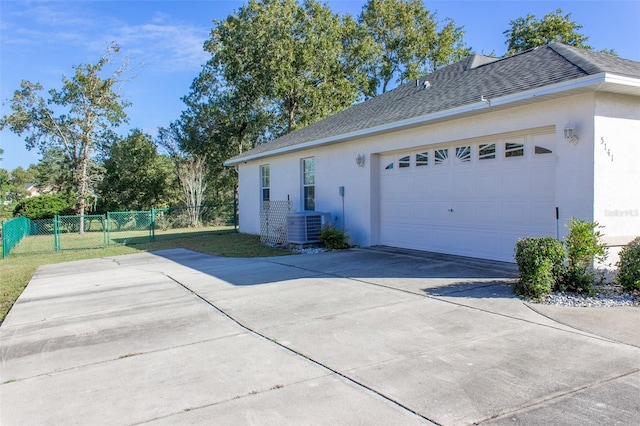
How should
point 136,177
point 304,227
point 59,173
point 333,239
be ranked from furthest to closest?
point 136,177 → point 59,173 → point 304,227 → point 333,239

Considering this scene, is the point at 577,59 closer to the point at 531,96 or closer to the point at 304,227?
the point at 531,96

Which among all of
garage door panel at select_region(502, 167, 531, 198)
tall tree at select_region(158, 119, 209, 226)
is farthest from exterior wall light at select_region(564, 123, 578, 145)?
tall tree at select_region(158, 119, 209, 226)

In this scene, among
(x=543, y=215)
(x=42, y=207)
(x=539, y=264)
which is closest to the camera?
(x=539, y=264)

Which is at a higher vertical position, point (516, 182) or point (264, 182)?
point (264, 182)

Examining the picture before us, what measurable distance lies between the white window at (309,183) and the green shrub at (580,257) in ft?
29.5

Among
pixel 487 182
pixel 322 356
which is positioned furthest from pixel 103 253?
pixel 322 356

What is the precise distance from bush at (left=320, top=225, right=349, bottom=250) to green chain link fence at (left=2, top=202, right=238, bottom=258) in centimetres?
876

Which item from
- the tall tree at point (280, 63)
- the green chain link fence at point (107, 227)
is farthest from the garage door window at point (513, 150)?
the tall tree at point (280, 63)

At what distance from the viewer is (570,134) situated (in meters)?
7.07

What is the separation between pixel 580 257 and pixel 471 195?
3296 millimetres

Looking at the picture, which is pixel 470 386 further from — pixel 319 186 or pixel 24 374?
pixel 319 186

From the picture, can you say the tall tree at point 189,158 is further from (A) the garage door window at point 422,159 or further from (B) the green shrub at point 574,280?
(B) the green shrub at point 574,280

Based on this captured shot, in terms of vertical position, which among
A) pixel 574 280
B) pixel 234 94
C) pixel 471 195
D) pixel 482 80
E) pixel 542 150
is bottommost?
pixel 574 280

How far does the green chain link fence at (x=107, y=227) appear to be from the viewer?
16.5 metres
